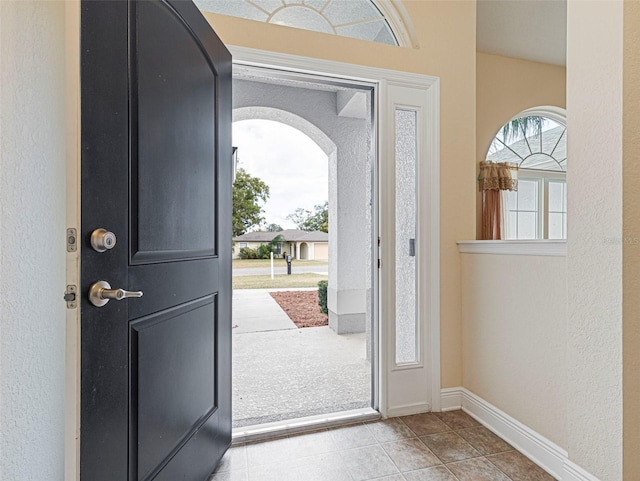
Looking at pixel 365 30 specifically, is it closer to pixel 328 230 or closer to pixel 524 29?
pixel 524 29

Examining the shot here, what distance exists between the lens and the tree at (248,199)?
248 inches

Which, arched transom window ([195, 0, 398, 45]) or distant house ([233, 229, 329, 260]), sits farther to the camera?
distant house ([233, 229, 329, 260])

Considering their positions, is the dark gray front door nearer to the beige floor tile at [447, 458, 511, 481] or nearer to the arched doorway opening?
the arched doorway opening

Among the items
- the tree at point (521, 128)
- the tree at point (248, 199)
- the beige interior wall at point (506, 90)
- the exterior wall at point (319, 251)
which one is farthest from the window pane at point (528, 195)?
the exterior wall at point (319, 251)

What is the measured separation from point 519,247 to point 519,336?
0.47 m

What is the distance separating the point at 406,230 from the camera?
223 centimetres

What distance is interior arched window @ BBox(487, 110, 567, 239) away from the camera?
3.68 metres

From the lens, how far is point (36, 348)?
1048 mm

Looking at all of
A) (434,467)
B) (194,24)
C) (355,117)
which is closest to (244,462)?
(434,467)

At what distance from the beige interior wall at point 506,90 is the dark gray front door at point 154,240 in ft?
8.72

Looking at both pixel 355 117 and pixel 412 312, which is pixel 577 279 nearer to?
pixel 412 312

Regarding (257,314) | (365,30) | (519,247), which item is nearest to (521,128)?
(365,30)

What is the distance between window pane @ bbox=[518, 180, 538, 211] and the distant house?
357 cm

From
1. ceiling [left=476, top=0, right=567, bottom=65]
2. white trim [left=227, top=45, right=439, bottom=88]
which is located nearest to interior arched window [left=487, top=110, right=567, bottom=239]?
ceiling [left=476, top=0, right=567, bottom=65]
